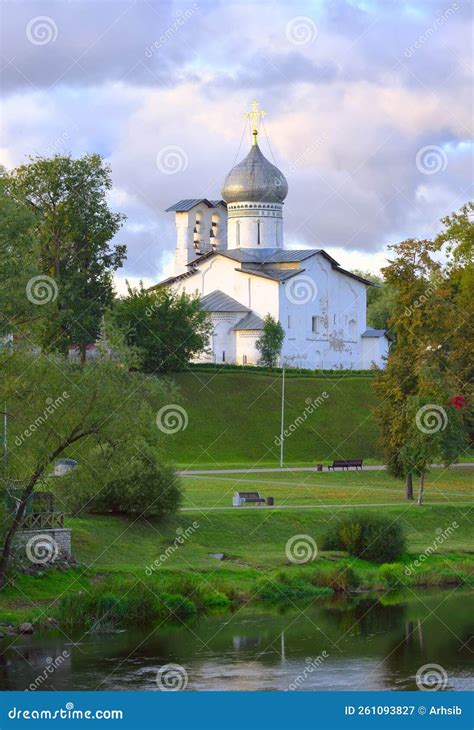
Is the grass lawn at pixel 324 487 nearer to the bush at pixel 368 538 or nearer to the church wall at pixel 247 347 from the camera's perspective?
the bush at pixel 368 538

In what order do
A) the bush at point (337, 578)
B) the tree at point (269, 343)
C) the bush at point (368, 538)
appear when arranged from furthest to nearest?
the tree at point (269, 343), the bush at point (368, 538), the bush at point (337, 578)

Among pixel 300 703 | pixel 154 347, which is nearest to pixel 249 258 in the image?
pixel 154 347

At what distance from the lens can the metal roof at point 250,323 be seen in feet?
272

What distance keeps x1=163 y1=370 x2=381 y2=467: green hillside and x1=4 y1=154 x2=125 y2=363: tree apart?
20.8 feet

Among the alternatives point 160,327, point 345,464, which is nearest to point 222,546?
point 345,464

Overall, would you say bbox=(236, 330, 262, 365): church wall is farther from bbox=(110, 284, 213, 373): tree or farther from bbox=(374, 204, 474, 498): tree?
bbox=(374, 204, 474, 498): tree

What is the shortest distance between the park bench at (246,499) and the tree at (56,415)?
10511 millimetres

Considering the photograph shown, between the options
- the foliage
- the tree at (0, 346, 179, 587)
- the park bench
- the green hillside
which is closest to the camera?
the tree at (0, 346, 179, 587)

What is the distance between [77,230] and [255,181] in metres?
22.7

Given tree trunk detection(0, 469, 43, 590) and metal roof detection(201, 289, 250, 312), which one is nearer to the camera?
tree trunk detection(0, 469, 43, 590)

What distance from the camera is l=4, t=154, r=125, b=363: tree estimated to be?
66.1 meters

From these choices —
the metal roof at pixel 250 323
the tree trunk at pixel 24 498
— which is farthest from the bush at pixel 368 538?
the metal roof at pixel 250 323

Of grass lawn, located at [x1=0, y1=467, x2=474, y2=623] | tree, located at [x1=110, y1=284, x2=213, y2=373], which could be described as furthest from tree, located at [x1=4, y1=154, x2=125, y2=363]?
grass lawn, located at [x1=0, y1=467, x2=474, y2=623]

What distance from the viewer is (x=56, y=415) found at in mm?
29125
